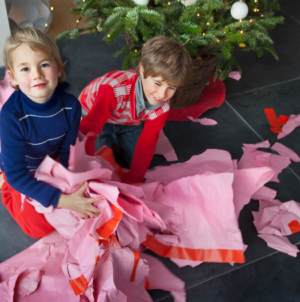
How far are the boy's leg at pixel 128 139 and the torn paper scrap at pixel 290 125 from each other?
773 millimetres

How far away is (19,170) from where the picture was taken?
0.91 m

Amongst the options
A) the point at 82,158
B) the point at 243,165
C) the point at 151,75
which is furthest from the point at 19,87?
the point at 243,165

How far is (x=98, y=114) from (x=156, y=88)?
250 mm

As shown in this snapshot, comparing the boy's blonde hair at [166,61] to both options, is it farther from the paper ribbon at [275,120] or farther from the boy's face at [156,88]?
the paper ribbon at [275,120]

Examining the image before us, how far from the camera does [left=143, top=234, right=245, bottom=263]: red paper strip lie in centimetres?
112

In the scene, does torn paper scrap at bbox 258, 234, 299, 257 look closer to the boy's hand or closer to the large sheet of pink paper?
the large sheet of pink paper

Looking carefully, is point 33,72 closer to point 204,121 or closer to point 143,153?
point 143,153

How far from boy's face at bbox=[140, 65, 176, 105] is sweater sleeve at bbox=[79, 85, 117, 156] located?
0.14 metres

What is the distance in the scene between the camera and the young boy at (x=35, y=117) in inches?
31.9

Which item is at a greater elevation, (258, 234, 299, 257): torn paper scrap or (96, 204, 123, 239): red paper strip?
(96, 204, 123, 239): red paper strip

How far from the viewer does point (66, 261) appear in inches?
40.5

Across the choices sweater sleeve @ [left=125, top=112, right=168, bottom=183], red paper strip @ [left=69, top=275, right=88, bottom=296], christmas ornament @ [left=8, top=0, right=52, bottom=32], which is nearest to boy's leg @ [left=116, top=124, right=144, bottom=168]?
sweater sleeve @ [left=125, top=112, right=168, bottom=183]

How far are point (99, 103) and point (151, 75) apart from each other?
0.23 metres

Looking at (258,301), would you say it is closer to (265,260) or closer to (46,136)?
(265,260)
